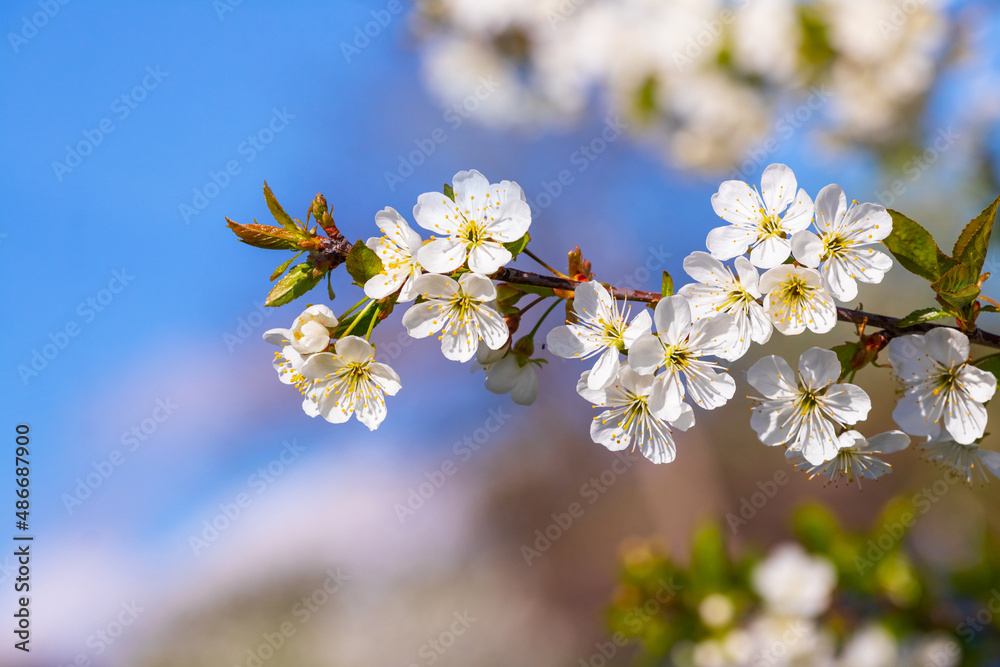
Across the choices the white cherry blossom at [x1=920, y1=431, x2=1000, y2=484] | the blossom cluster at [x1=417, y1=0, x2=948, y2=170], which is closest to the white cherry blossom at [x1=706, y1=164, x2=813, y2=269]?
the white cherry blossom at [x1=920, y1=431, x2=1000, y2=484]

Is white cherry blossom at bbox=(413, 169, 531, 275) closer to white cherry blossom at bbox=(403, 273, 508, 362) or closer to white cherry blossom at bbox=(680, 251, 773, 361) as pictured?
white cherry blossom at bbox=(403, 273, 508, 362)

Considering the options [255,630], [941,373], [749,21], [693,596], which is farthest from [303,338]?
[255,630]

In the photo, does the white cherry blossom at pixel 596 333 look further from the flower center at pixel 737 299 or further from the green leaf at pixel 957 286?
the green leaf at pixel 957 286

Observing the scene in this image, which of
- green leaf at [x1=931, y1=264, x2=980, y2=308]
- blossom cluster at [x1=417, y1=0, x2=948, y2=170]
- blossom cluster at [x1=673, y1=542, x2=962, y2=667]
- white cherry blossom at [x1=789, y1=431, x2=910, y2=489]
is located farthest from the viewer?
blossom cluster at [x1=417, y1=0, x2=948, y2=170]

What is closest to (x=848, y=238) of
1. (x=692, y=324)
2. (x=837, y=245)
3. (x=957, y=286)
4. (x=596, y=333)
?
(x=837, y=245)

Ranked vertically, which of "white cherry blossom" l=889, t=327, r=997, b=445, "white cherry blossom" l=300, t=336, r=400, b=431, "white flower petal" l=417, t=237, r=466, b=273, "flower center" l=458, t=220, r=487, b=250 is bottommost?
"white cherry blossom" l=300, t=336, r=400, b=431

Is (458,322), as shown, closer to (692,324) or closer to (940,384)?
(692,324)
